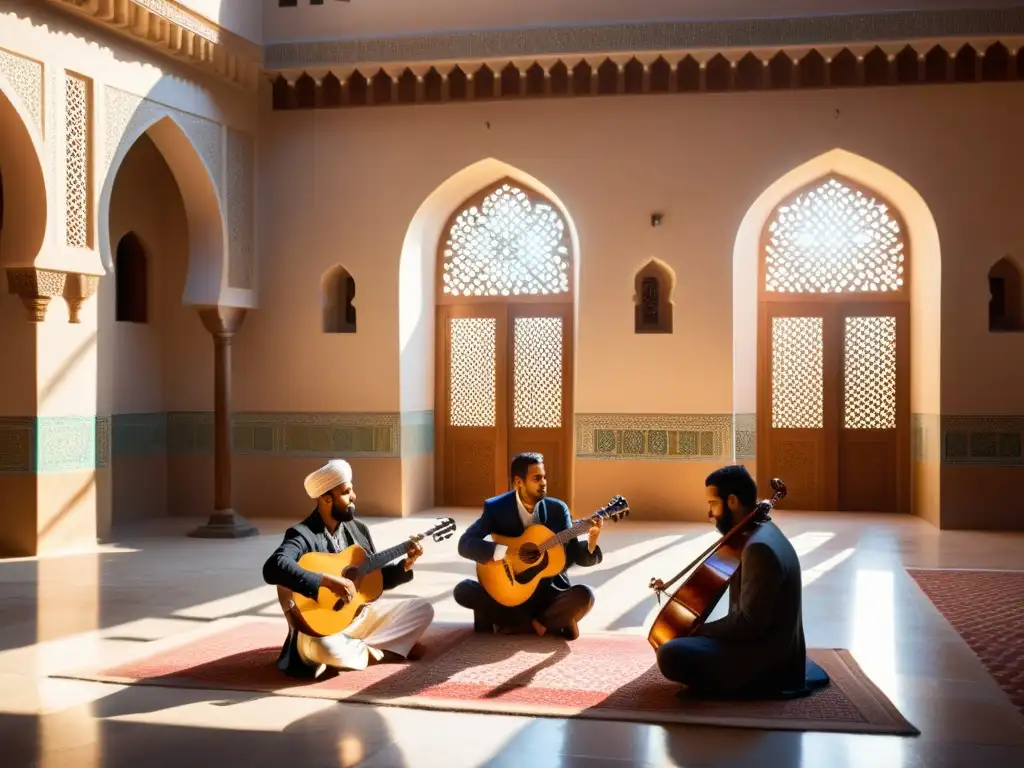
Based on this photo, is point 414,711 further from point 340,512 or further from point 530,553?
point 530,553

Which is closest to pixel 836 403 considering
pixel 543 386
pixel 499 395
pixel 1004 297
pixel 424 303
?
pixel 1004 297

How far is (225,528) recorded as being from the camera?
9.63 m

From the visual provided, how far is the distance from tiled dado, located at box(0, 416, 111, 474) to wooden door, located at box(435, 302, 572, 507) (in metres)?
3.52

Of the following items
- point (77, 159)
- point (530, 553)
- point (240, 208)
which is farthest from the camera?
point (240, 208)

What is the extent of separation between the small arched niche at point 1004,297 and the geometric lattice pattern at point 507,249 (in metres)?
3.77

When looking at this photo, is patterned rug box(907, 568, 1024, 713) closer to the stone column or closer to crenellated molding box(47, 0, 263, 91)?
the stone column

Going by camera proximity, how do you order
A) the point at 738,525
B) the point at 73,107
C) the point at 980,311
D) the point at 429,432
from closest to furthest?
1. the point at 738,525
2. the point at 73,107
3. the point at 980,311
4. the point at 429,432

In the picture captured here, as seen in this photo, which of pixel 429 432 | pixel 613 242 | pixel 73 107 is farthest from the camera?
pixel 429 432

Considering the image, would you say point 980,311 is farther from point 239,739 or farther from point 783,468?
point 239,739

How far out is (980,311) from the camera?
32.4 ft

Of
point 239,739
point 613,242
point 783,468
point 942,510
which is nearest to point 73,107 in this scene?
point 613,242

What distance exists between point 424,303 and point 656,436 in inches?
102

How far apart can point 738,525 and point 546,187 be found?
21.5ft

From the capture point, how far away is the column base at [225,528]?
960cm
